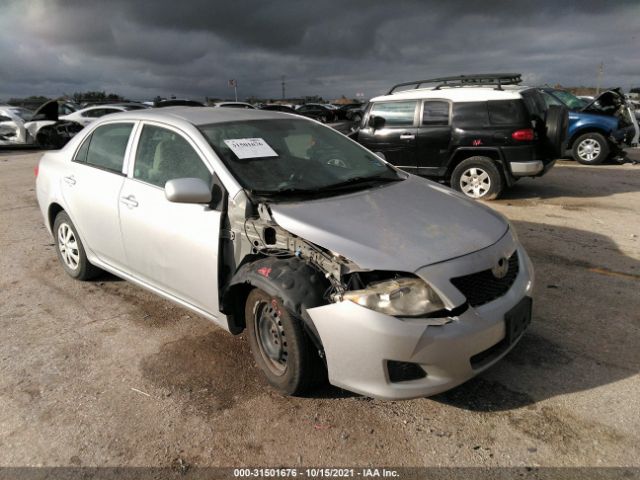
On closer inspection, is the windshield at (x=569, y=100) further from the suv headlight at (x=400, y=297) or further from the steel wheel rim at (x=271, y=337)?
the steel wheel rim at (x=271, y=337)

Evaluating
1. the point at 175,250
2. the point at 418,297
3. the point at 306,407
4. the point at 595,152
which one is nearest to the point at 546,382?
the point at 418,297

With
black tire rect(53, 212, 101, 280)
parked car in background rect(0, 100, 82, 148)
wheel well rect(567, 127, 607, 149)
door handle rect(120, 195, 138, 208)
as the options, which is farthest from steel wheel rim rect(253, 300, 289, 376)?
parked car in background rect(0, 100, 82, 148)

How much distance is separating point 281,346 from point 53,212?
321cm

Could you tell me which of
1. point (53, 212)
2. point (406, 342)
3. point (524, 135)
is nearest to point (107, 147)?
point (53, 212)

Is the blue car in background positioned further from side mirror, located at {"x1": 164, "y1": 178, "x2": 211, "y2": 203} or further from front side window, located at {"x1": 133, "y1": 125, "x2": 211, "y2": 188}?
side mirror, located at {"x1": 164, "y1": 178, "x2": 211, "y2": 203}

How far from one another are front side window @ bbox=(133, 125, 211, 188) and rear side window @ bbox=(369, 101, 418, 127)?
5.42 m

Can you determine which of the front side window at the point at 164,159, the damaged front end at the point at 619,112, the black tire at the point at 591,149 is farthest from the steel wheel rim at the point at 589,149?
the front side window at the point at 164,159

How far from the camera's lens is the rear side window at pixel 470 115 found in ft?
24.8

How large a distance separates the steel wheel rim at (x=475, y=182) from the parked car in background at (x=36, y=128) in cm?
1237

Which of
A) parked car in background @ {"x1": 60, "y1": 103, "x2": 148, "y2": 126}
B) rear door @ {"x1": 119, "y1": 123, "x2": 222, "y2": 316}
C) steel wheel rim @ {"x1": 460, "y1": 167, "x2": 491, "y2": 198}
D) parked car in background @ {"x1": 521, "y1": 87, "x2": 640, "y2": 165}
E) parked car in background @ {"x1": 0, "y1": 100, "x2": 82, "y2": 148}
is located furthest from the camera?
parked car in background @ {"x1": 0, "y1": 100, "x2": 82, "y2": 148}

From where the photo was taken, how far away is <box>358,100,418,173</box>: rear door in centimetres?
820

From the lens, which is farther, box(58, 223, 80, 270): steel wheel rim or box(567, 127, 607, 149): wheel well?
box(567, 127, 607, 149): wheel well

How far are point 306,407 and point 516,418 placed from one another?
1.17 meters

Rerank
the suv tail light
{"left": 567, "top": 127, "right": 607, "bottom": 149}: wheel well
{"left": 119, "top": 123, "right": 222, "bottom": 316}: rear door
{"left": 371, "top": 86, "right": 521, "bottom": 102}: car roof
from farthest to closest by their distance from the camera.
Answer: {"left": 567, "top": 127, "right": 607, "bottom": 149}: wheel well < {"left": 371, "top": 86, "right": 521, "bottom": 102}: car roof < the suv tail light < {"left": 119, "top": 123, "right": 222, "bottom": 316}: rear door
